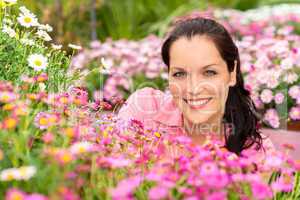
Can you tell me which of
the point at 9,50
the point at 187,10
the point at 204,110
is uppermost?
the point at 187,10

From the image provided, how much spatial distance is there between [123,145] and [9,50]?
68 cm

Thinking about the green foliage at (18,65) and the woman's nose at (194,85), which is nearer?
the green foliage at (18,65)

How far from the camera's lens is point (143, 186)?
1738 mm

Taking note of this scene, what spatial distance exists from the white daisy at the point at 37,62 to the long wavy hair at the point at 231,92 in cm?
83

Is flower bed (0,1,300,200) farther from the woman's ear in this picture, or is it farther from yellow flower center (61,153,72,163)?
the woman's ear

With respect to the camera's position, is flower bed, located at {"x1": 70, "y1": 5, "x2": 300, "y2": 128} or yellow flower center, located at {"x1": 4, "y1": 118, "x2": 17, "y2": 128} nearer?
yellow flower center, located at {"x1": 4, "y1": 118, "x2": 17, "y2": 128}

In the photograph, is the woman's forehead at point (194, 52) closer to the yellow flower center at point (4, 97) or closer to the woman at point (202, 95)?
the woman at point (202, 95)

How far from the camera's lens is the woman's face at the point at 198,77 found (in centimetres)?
263

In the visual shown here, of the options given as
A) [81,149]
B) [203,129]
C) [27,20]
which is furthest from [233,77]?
[81,149]

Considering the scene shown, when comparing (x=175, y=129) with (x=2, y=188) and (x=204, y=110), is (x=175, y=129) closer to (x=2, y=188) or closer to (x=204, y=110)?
(x=204, y=110)

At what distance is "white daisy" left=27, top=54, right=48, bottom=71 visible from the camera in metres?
2.18

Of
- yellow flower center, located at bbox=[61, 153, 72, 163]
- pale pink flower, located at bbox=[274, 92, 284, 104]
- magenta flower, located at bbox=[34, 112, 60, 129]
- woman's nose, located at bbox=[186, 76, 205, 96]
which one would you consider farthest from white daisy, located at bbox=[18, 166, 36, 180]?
pale pink flower, located at bbox=[274, 92, 284, 104]

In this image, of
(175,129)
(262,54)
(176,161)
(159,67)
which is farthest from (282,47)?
(176,161)

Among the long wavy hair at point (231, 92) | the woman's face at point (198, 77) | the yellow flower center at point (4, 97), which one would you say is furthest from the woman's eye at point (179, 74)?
the yellow flower center at point (4, 97)
